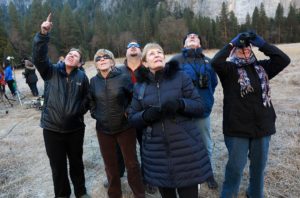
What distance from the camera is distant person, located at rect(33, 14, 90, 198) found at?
12.9ft

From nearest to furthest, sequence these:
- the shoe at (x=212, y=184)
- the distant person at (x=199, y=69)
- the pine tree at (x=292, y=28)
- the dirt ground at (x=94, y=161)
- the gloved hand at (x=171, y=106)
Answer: the gloved hand at (x=171, y=106)
the distant person at (x=199, y=69)
the shoe at (x=212, y=184)
the dirt ground at (x=94, y=161)
the pine tree at (x=292, y=28)

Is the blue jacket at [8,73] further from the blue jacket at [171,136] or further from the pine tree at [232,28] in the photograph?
the pine tree at [232,28]

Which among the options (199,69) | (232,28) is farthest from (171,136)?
(232,28)

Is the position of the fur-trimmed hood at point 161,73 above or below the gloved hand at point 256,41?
below

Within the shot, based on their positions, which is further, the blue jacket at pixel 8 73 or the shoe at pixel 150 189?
the blue jacket at pixel 8 73

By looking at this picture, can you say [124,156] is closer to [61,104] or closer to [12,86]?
[61,104]

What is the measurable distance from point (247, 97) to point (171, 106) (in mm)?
1090

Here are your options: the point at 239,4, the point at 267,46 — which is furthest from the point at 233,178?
the point at 239,4

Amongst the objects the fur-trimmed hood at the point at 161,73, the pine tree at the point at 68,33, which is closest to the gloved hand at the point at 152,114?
the fur-trimmed hood at the point at 161,73

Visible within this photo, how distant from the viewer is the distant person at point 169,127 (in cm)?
297

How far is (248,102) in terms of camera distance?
3508 mm

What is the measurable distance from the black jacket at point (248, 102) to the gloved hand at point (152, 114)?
1.03 m

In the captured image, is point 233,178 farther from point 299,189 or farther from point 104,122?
point 104,122

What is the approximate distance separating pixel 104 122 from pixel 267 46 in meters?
2.06
